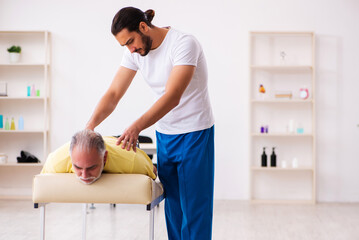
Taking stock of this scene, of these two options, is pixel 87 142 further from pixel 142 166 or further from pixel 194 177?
pixel 194 177

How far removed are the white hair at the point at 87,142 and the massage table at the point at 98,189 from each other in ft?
0.38

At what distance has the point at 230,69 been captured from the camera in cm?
484

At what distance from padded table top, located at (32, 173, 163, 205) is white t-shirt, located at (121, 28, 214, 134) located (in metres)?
0.27

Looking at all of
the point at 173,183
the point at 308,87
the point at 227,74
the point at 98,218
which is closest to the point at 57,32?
the point at 227,74

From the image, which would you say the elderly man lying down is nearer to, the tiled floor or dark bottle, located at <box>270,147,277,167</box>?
the tiled floor

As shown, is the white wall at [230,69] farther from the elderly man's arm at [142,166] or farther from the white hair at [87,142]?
the white hair at [87,142]

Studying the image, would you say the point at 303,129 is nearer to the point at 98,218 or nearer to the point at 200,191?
the point at 98,218

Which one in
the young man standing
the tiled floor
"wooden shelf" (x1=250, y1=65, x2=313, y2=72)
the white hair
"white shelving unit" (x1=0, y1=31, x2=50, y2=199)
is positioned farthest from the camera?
"white shelving unit" (x1=0, y1=31, x2=50, y2=199)

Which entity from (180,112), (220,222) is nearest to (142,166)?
(180,112)

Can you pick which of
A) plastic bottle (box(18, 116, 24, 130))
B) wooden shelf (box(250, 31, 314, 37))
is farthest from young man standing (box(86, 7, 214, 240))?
plastic bottle (box(18, 116, 24, 130))

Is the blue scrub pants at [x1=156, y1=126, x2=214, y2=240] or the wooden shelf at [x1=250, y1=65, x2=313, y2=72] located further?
the wooden shelf at [x1=250, y1=65, x2=313, y2=72]

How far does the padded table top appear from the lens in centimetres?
164

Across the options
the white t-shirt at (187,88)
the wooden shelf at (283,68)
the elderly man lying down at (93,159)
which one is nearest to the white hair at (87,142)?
the elderly man lying down at (93,159)

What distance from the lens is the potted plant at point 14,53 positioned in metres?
4.78
